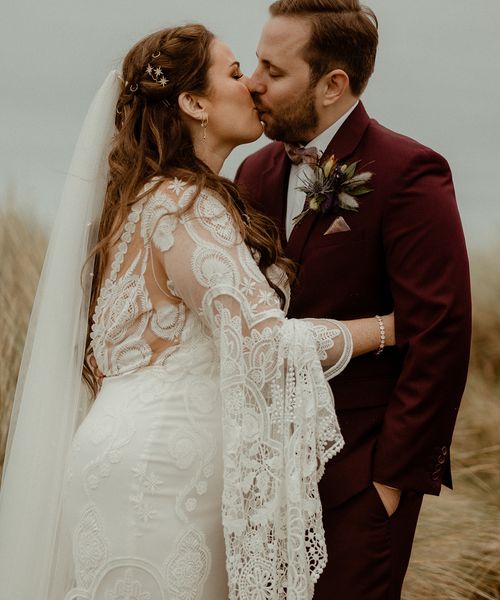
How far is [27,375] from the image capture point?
2875 millimetres

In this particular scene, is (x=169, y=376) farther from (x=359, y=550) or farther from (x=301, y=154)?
(x=301, y=154)

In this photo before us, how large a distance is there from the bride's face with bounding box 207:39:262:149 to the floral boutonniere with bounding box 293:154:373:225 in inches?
10.0

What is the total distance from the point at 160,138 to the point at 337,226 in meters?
0.58

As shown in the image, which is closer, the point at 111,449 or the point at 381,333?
the point at 111,449

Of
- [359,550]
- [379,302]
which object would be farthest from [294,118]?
[359,550]

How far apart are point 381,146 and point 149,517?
1254mm

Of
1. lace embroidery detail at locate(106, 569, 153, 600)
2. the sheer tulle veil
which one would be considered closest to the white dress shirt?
the sheer tulle veil

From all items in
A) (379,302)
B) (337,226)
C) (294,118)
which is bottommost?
(379,302)

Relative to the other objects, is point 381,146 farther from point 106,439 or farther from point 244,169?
point 106,439

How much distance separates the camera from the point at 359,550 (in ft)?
8.89

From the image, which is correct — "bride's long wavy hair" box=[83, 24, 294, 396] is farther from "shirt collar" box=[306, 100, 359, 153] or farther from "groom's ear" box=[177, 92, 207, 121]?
"shirt collar" box=[306, 100, 359, 153]

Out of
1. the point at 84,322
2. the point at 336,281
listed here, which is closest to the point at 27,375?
the point at 84,322

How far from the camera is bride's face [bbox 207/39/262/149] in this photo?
2.86 m

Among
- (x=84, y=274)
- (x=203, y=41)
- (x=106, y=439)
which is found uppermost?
(x=203, y=41)
